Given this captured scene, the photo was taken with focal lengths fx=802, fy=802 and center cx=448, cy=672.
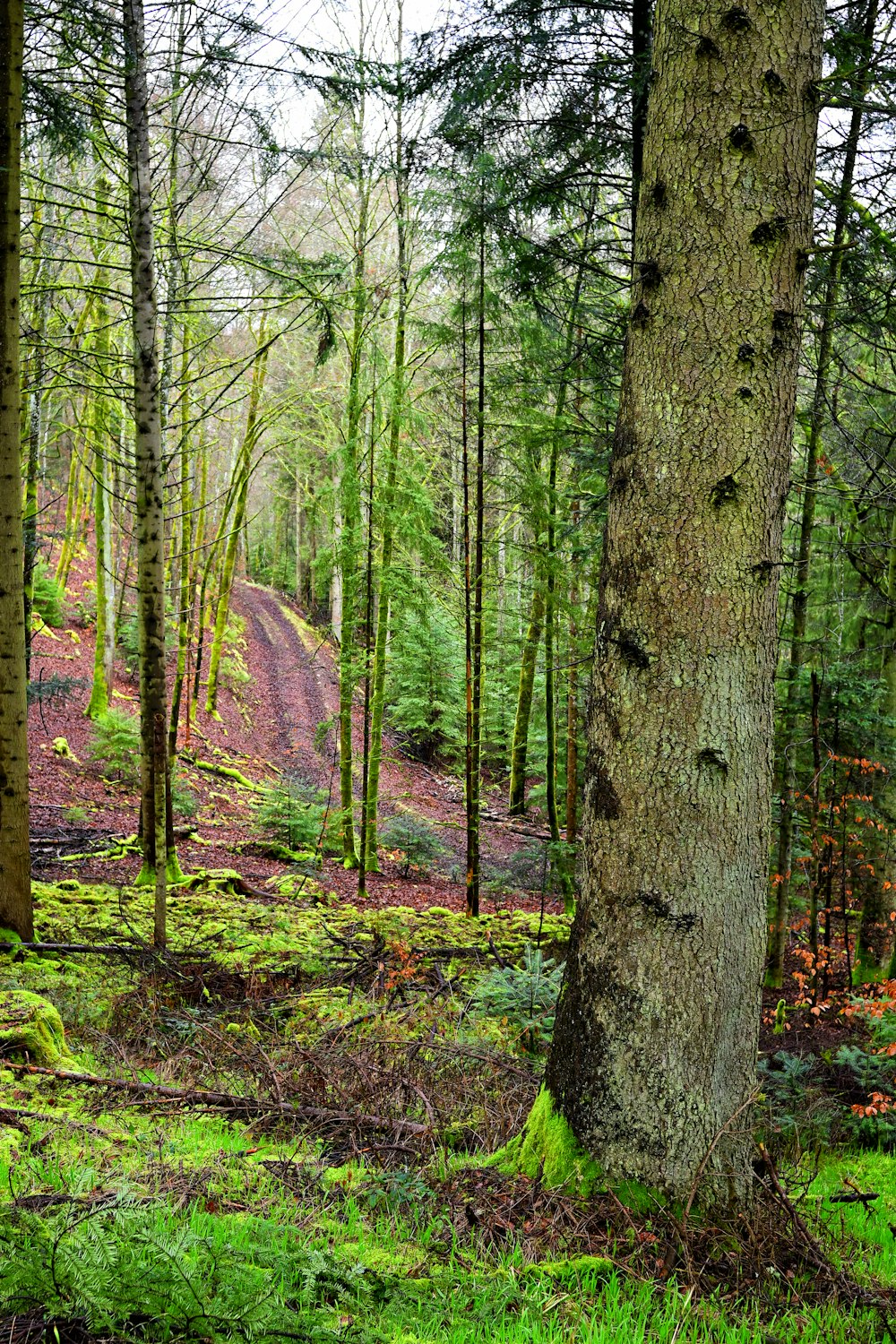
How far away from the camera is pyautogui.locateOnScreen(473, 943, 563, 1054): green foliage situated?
5238mm

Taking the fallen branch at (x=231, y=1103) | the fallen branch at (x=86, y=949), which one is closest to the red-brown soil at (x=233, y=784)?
the fallen branch at (x=86, y=949)

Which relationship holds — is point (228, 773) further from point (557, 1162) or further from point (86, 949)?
point (557, 1162)

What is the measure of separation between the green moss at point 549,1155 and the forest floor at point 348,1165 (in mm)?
45

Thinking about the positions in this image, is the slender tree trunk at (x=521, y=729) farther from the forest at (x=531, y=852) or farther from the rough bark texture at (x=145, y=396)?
the rough bark texture at (x=145, y=396)

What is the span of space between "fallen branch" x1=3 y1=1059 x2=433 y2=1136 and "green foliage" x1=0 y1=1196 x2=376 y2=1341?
4.43 feet

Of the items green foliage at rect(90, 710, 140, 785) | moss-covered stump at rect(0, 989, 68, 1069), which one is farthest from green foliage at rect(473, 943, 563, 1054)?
green foliage at rect(90, 710, 140, 785)

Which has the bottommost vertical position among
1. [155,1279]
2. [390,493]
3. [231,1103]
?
[231,1103]

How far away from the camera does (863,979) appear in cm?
866

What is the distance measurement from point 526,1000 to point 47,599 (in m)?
15.6

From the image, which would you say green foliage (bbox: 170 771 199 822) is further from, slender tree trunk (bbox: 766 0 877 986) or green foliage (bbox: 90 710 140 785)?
slender tree trunk (bbox: 766 0 877 986)

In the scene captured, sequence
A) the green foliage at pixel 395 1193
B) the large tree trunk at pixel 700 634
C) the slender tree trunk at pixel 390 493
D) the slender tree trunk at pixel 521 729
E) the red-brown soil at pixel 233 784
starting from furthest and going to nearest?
the slender tree trunk at pixel 521 729, the red-brown soil at pixel 233 784, the slender tree trunk at pixel 390 493, the large tree trunk at pixel 700 634, the green foliage at pixel 395 1193

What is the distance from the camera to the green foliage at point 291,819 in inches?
484

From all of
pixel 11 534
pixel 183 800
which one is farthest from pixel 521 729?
pixel 11 534

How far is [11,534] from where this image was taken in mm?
5633
